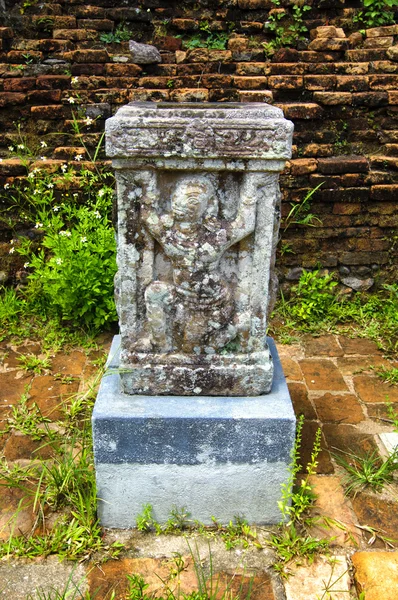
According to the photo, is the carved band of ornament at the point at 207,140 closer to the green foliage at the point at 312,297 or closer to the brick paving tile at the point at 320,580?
the brick paving tile at the point at 320,580

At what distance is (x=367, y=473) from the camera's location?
2949 millimetres

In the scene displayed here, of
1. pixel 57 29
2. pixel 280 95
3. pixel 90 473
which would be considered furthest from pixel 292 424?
pixel 57 29

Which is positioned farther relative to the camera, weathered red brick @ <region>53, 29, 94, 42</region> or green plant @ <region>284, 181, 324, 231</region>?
green plant @ <region>284, 181, 324, 231</region>

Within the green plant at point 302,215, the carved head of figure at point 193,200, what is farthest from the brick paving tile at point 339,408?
the carved head of figure at point 193,200

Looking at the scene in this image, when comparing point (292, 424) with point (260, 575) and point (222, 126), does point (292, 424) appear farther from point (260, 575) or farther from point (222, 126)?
point (222, 126)

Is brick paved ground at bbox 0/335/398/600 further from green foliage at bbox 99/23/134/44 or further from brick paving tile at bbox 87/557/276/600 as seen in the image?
green foliage at bbox 99/23/134/44

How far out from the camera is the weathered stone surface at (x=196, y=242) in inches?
92.0

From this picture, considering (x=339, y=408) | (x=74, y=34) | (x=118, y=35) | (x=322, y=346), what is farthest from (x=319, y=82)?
(x=339, y=408)

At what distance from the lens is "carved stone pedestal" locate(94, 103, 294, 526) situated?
7.72 feet

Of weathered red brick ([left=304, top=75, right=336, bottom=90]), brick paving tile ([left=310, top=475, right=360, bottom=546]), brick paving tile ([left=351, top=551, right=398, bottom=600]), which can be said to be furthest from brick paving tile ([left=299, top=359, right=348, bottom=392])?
weathered red brick ([left=304, top=75, right=336, bottom=90])

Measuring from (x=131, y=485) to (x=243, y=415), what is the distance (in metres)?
0.60

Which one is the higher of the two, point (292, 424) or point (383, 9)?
point (383, 9)

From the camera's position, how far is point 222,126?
232 cm

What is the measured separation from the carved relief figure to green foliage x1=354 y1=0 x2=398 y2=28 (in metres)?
3.00
